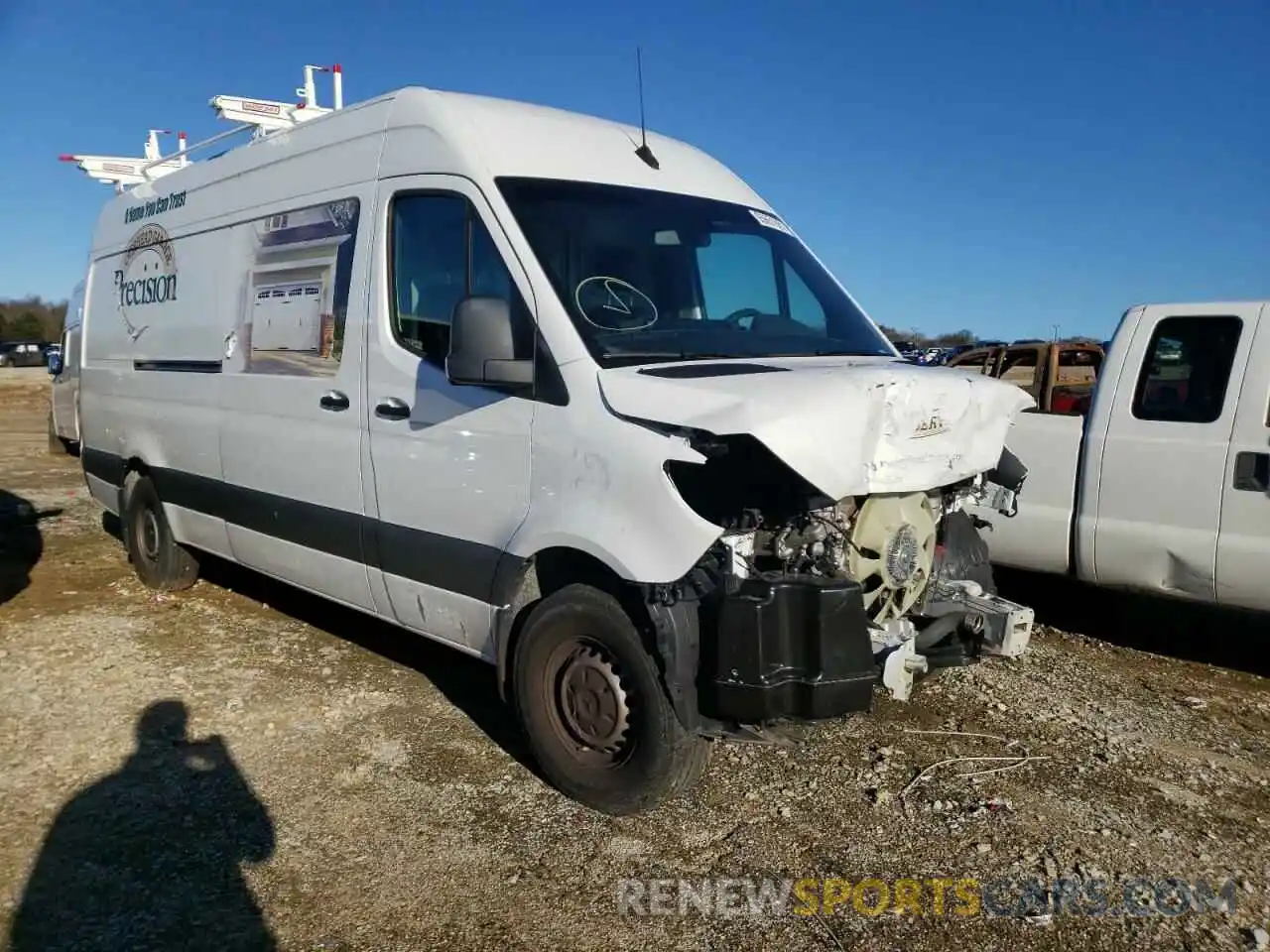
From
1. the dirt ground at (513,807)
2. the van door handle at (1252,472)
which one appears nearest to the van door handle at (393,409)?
the dirt ground at (513,807)

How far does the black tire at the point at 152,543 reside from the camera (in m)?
7.12

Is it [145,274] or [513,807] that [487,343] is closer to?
[513,807]

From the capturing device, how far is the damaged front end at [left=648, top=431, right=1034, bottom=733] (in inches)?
135

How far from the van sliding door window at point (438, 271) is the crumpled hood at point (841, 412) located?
2.43ft

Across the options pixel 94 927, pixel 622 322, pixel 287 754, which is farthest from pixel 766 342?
pixel 94 927

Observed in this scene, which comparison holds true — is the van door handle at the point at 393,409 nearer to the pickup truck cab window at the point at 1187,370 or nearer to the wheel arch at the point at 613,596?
the wheel arch at the point at 613,596

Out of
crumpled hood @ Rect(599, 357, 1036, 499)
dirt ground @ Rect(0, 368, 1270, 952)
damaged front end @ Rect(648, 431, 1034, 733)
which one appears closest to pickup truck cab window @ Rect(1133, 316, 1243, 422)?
dirt ground @ Rect(0, 368, 1270, 952)

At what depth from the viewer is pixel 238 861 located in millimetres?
3674

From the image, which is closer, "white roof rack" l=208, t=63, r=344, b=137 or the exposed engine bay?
the exposed engine bay

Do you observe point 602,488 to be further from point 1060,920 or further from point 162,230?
point 162,230

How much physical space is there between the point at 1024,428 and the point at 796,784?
122 inches

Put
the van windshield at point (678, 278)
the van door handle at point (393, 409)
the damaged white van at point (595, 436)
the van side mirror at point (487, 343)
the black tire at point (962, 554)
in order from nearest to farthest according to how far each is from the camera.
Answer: the damaged white van at point (595, 436)
the van side mirror at point (487, 343)
the van windshield at point (678, 278)
the van door handle at point (393, 409)
the black tire at point (962, 554)

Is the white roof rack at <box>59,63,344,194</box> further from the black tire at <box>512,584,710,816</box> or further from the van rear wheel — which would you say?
the van rear wheel

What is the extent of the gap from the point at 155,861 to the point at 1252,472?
17.8 feet
